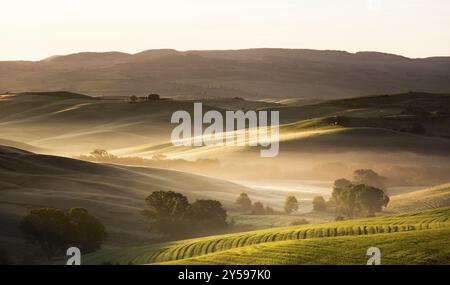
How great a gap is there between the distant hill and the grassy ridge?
71.9 feet

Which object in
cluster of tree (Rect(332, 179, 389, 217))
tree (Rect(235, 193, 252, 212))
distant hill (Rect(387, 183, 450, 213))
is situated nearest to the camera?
cluster of tree (Rect(332, 179, 389, 217))

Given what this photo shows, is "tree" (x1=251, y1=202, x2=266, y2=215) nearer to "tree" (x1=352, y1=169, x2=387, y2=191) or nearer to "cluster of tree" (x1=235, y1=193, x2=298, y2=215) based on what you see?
"cluster of tree" (x1=235, y1=193, x2=298, y2=215)

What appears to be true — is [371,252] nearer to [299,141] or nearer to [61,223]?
[61,223]

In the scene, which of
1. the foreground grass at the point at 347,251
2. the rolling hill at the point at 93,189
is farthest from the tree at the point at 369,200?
the foreground grass at the point at 347,251

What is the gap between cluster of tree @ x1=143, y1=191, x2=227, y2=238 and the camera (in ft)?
183

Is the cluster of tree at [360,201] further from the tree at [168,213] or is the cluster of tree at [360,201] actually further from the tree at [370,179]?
the tree at [370,179]

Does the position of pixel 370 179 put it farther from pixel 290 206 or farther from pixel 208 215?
pixel 208 215

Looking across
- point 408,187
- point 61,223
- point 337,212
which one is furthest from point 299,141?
point 61,223

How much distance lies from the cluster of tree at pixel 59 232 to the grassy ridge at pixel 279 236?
157 inches

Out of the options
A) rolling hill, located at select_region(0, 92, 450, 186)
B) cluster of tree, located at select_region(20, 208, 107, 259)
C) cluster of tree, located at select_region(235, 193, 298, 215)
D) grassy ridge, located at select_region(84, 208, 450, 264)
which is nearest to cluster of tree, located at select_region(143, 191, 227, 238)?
cluster of tree, located at select_region(20, 208, 107, 259)

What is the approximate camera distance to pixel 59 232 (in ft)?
158

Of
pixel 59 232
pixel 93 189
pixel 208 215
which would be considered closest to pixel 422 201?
pixel 208 215

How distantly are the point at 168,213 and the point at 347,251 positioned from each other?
2801 centimetres
